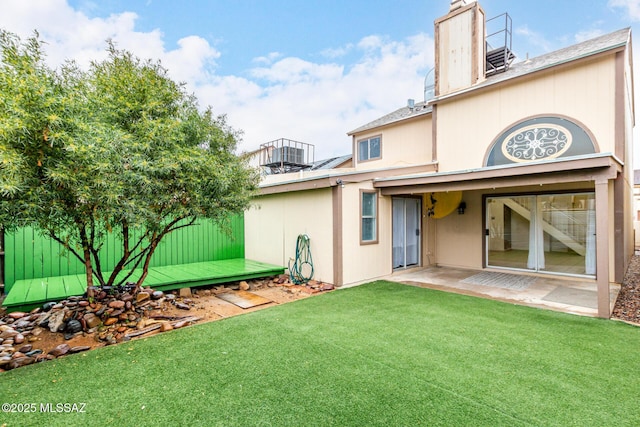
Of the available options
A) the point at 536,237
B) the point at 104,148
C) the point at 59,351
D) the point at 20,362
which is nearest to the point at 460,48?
the point at 536,237

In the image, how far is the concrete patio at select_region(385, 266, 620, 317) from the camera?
519cm

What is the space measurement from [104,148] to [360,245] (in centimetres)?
497

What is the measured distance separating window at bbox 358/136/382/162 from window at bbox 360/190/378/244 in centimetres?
398

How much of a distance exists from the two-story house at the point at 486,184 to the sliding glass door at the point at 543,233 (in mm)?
24

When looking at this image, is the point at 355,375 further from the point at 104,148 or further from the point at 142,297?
the point at 142,297

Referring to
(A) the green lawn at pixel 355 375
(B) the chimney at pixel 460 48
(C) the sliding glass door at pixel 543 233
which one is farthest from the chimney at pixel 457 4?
(A) the green lawn at pixel 355 375

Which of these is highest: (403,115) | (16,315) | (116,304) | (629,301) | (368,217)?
(403,115)

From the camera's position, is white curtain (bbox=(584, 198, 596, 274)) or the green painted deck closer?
the green painted deck

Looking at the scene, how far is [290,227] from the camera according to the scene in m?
7.55

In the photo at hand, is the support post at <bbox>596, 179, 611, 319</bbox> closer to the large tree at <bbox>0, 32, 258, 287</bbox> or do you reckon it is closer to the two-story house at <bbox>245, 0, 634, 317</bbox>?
the two-story house at <bbox>245, 0, 634, 317</bbox>

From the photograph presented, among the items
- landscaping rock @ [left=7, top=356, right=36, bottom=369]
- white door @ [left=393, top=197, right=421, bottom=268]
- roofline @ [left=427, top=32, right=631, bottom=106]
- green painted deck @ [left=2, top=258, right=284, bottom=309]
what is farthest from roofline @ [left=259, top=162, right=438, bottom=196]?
landscaping rock @ [left=7, top=356, right=36, bottom=369]

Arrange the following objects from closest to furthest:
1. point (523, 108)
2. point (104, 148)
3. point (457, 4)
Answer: point (104, 148) → point (523, 108) → point (457, 4)

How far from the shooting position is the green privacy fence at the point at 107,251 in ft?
18.4

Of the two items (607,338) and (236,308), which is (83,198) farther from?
(607,338)
